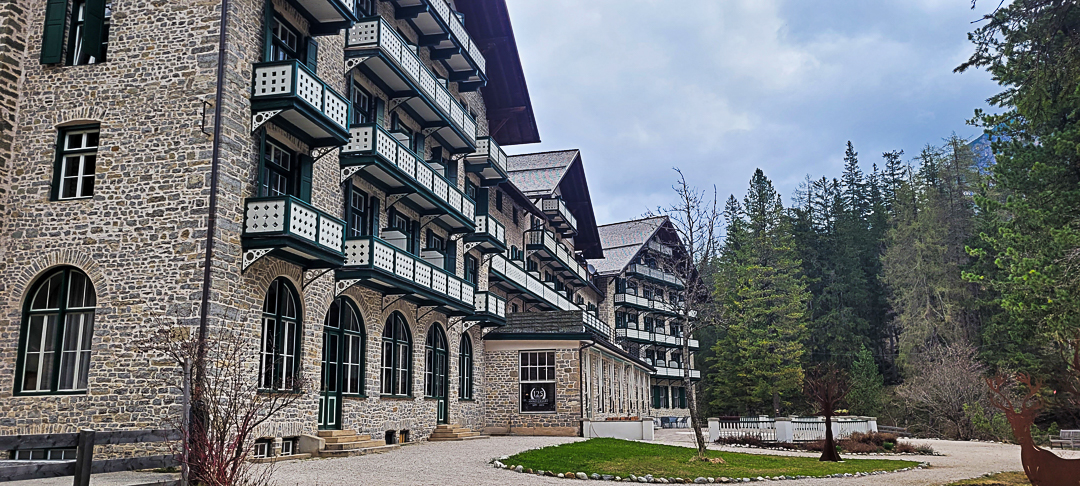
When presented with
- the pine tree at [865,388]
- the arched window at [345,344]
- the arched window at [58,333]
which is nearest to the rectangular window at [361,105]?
the arched window at [345,344]

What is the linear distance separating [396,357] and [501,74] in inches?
587

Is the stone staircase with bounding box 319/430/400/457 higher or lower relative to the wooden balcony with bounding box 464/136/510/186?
lower

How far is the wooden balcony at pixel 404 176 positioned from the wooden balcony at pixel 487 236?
1.07 meters

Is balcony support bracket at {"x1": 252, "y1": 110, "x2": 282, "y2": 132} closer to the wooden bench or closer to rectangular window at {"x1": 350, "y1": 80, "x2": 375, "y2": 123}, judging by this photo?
rectangular window at {"x1": 350, "y1": 80, "x2": 375, "y2": 123}

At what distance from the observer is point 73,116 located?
16.7 metres

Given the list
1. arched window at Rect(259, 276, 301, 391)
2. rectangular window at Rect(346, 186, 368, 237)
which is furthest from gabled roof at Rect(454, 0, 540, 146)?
arched window at Rect(259, 276, 301, 391)

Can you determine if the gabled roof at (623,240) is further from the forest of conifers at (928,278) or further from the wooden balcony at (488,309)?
the wooden balcony at (488,309)

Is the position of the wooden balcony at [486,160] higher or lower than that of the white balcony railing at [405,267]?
higher

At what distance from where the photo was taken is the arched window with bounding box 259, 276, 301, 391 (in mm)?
17328

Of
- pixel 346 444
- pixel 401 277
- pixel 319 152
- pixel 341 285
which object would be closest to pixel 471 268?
pixel 401 277

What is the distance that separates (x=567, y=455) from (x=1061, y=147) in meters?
13.9

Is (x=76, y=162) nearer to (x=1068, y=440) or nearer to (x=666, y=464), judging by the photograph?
(x=666, y=464)

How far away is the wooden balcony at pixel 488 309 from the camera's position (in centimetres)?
2924

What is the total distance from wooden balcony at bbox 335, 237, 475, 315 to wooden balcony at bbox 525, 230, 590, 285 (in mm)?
12573
